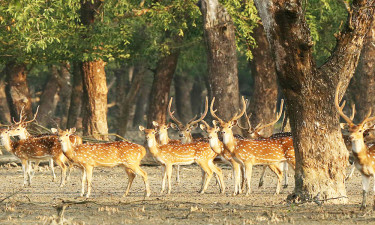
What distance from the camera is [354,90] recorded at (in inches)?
1008

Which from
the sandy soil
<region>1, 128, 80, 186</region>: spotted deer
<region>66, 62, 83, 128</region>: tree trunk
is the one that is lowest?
the sandy soil

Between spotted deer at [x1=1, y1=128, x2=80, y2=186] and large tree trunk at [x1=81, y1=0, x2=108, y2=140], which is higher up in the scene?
large tree trunk at [x1=81, y1=0, x2=108, y2=140]

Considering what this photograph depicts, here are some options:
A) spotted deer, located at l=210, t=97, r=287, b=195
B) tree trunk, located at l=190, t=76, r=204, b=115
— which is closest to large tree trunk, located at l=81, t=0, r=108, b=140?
spotted deer, located at l=210, t=97, r=287, b=195

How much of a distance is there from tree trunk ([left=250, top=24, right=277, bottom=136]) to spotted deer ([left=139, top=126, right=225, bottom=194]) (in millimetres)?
7515

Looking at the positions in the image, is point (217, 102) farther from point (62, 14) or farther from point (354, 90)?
point (354, 90)

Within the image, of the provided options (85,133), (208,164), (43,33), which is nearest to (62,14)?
(43,33)

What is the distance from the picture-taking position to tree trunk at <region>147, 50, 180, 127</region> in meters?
23.9

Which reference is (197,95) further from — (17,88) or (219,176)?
(219,176)

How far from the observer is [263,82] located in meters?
21.8

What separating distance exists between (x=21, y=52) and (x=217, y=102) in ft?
18.6

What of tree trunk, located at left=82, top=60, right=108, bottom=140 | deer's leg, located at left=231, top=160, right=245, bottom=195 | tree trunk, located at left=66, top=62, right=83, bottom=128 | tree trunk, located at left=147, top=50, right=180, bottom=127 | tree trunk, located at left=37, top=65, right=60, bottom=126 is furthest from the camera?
tree trunk, located at left=37, top=65, right=60, bottom=126

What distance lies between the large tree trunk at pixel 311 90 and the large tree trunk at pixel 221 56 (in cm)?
736

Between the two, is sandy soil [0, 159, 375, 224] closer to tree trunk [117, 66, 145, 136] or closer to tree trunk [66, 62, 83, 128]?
tree trunk [66, 62, 83, 128]

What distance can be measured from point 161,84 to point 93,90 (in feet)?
10.6
